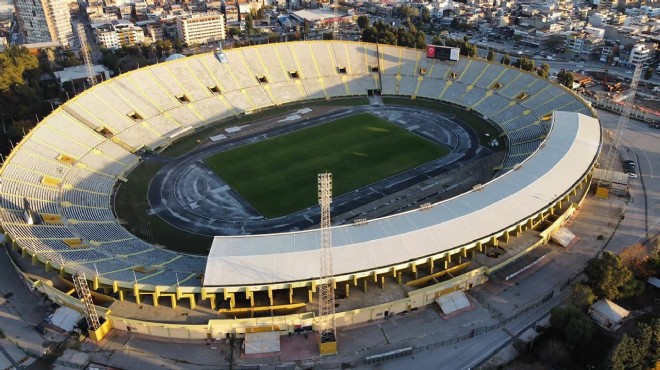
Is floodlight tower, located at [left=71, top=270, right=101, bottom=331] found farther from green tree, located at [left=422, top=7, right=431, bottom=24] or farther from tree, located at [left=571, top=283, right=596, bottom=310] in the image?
green tree, located at [left=422, top=7, right=431, bottom=24]

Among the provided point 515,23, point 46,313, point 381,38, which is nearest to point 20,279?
point 46,313

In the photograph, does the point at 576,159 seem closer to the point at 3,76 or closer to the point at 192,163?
the point at 192,163

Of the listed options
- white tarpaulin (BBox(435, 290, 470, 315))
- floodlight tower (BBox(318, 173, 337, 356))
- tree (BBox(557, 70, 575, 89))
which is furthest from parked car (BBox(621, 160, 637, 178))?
floodlight tower (BBox(318, 173, 337, 356))

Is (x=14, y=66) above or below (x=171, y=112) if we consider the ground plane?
above

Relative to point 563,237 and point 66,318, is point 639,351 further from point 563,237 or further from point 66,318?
point 66,318

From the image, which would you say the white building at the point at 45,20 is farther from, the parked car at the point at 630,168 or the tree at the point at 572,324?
the tree at the point at 572,324

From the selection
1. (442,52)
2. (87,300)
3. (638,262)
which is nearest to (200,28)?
A: (442,52)
